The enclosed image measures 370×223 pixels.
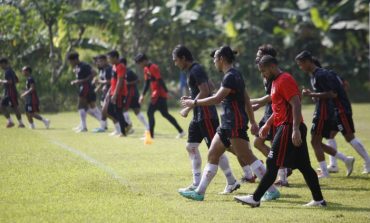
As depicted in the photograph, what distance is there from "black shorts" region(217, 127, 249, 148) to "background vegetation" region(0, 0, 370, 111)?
2209 cm

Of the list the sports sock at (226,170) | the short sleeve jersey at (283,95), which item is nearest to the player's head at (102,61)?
the sports sock at (226,170)

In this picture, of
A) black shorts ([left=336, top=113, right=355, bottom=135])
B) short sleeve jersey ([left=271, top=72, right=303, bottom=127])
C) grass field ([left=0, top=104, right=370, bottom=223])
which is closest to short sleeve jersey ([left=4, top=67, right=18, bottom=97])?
grass field ([left=0, top=104, right=370, bottom=223])

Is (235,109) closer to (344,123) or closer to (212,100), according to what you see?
(212,100)

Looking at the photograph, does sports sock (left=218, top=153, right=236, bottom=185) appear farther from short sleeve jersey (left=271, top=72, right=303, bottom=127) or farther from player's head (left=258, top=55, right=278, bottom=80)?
player's head (left=258, top=55, right=278, bottom=80)

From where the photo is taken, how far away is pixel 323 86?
12.5 meters

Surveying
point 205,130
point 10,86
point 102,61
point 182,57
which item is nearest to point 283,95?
point 182,57

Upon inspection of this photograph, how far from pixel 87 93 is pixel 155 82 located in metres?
3.15

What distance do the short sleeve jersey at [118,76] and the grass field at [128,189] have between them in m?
2.05

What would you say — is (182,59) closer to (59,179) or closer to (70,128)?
(59,179)

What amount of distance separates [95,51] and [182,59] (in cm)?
2387

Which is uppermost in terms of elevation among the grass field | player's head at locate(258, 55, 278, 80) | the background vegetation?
the background vegetation

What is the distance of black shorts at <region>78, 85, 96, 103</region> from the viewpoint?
74.2 feet

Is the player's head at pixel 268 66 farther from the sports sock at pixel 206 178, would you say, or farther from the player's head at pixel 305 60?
the player's head at pixel 305 60

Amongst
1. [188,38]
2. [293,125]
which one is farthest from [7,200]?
[188,38]
